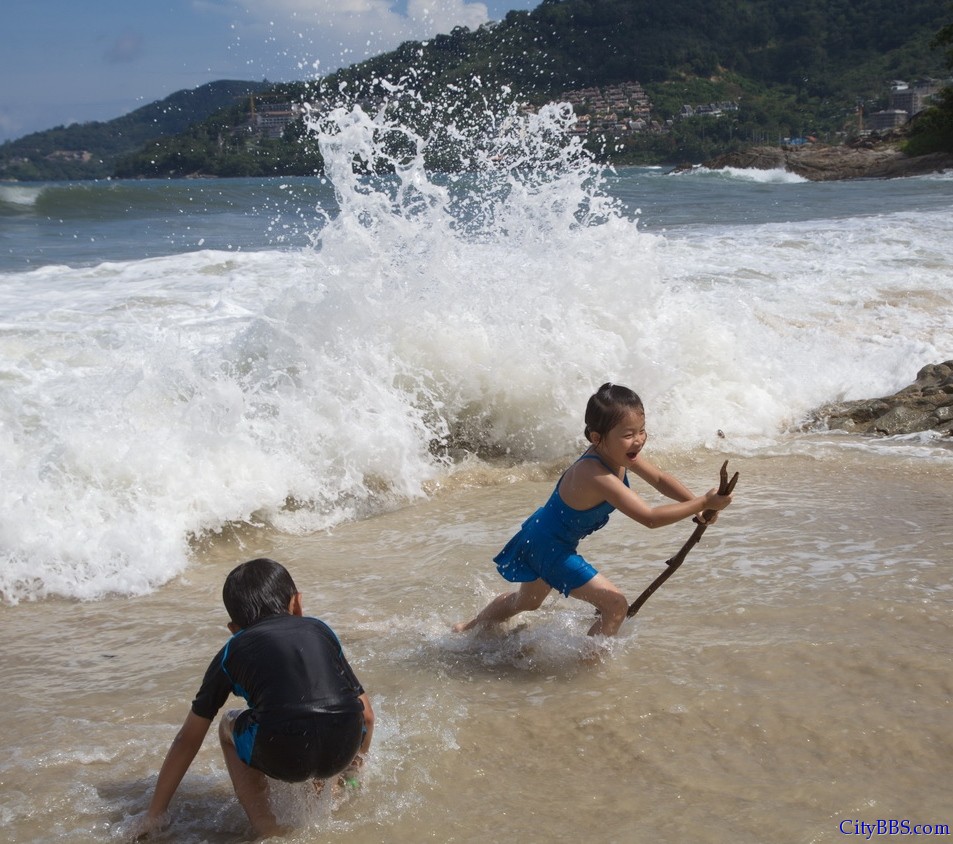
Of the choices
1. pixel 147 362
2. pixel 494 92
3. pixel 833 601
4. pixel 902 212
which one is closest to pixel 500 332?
pixel 147 362

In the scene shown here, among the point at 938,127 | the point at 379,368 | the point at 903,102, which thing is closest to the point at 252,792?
the point at 379,368

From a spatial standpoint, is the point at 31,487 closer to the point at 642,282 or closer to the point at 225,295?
the point at 642,282

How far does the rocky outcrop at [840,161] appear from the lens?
42.0 meters

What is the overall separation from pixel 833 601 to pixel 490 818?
6.14 feet

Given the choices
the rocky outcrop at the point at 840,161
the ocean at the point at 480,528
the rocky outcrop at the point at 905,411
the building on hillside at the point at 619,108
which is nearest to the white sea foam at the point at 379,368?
the ocean at the point at 480,528

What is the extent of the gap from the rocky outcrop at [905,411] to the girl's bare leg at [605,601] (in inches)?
153

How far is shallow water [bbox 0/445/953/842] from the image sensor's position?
9.10 feet

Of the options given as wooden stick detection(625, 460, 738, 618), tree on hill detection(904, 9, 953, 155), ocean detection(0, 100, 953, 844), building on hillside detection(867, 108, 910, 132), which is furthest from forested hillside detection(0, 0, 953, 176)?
wooden stick detection(625, 460, 738, 618)

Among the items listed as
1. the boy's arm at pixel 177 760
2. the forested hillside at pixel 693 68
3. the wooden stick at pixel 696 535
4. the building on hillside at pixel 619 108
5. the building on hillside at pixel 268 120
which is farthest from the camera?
the building on hillside at pixel 619 108

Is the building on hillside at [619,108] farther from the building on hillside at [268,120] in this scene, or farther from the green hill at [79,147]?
the building on hillside at [268,120]

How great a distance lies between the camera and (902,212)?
794 inches

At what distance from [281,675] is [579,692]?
1255mm

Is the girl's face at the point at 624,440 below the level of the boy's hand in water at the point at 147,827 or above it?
above

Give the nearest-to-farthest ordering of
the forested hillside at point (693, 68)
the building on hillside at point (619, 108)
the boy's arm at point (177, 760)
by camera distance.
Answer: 1. the boy's arm at point (177, 760)
2. the forested hillside at point (693, 68)
3. the building on hillside at point (619, 108)
